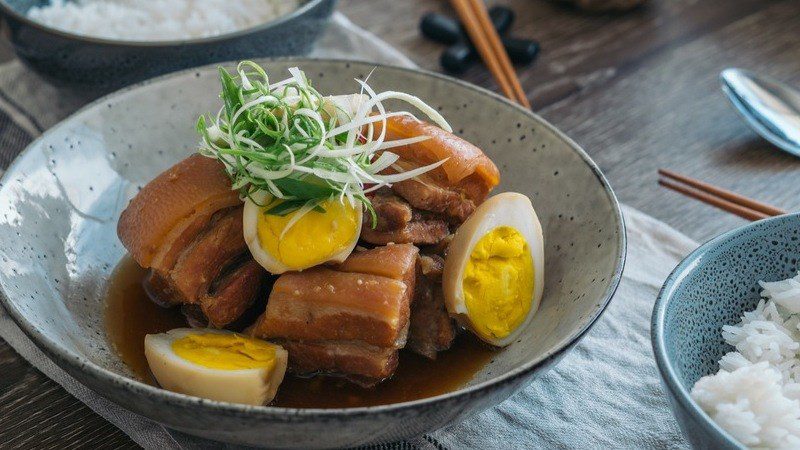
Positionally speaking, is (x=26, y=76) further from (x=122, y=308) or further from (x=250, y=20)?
(x=122, y=308)

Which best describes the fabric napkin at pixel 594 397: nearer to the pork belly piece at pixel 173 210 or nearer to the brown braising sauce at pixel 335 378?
the brown braising sauce at pixel 335 378

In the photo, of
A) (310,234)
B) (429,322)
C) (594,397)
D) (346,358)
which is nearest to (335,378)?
(346,358)

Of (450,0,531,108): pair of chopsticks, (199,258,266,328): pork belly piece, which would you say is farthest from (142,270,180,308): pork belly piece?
(450,0,531,108): pair of chopsticks

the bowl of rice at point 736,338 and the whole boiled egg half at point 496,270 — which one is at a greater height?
the whole boiled egg half at point 496,270

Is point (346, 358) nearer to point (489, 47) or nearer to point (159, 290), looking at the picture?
point (159, 290)

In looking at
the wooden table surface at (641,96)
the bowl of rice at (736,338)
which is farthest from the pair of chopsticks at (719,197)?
the bowl of rice at (736,338)
